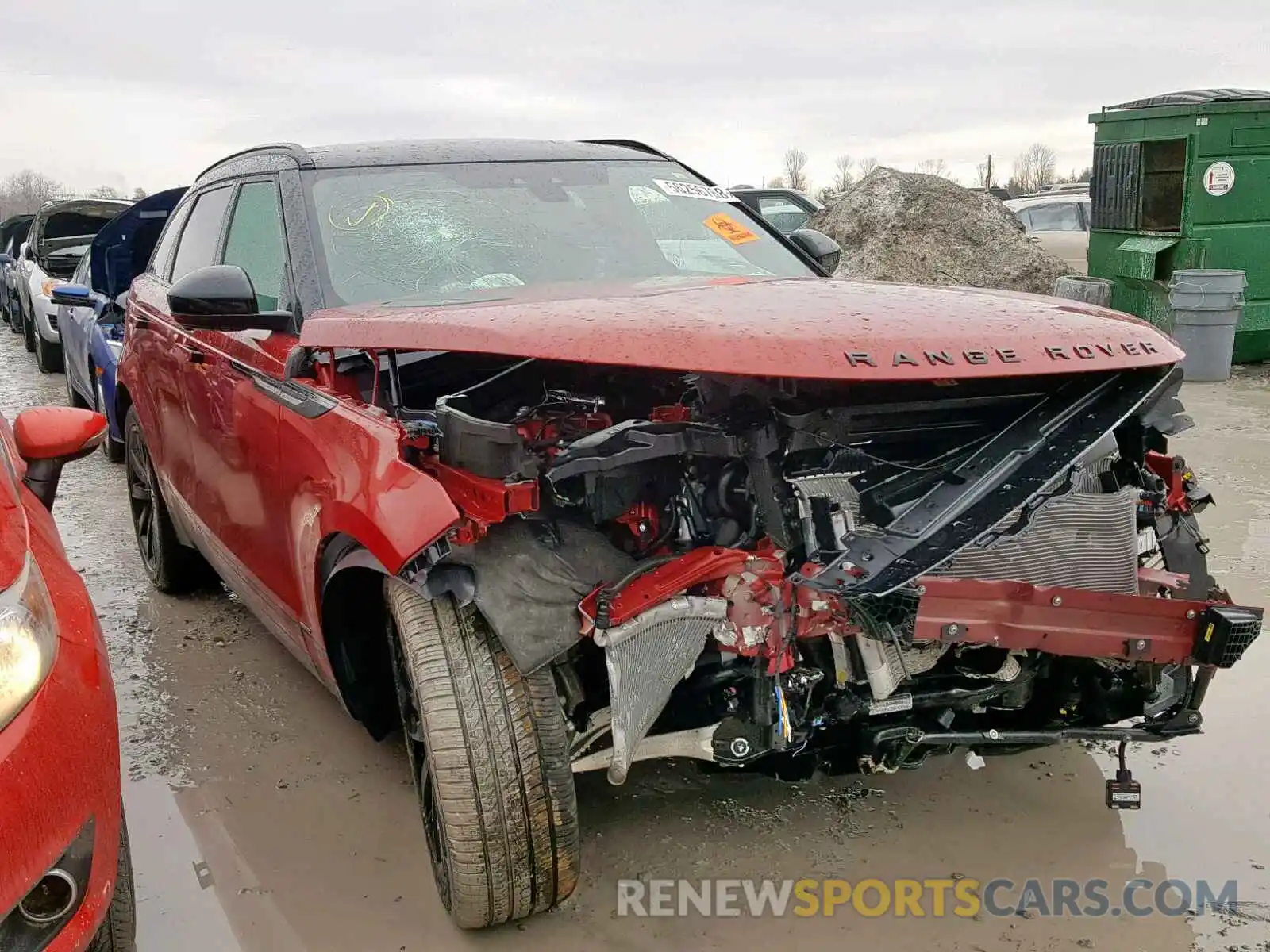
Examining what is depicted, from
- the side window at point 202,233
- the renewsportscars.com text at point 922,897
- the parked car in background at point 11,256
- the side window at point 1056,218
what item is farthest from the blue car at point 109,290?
the side window at point 1056,218

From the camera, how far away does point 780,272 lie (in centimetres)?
357

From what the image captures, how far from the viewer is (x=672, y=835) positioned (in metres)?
2.81

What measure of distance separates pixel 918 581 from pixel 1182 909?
3.57 ft

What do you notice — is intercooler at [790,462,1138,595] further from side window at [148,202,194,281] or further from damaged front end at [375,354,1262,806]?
side window at [148,202,194,281]

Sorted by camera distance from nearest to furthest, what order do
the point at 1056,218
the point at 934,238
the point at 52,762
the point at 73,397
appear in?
the point at 52,762 < the point at 73,397 < the point at 934,238 < the point at 1056,218

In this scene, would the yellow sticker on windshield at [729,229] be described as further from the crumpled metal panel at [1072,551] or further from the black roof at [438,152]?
the crumpled metal panel at [1072,551]

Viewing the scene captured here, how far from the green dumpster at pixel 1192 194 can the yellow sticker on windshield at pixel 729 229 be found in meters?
6.90

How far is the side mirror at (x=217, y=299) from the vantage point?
9.34ft

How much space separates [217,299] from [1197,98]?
29.9 feet

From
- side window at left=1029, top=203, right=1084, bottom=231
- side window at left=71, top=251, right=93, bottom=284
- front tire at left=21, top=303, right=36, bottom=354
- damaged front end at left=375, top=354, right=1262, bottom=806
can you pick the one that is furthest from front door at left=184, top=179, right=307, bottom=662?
side window at left=1029, top=203, right=1084, bottom=231

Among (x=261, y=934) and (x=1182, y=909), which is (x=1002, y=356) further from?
(x=261, y=934)

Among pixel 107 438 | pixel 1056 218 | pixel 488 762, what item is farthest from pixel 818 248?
pixel 1056 218

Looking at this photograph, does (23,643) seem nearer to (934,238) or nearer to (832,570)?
(832,570)

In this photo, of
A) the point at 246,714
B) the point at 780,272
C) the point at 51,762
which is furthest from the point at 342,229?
the point at 51,762
